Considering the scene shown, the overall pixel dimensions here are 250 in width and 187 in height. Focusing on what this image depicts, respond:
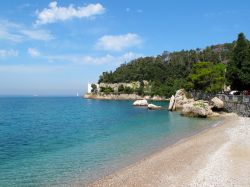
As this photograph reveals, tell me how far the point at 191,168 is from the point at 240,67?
56889 mm

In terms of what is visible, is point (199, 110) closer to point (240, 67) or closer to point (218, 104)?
point (218, 104)

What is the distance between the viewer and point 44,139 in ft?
130

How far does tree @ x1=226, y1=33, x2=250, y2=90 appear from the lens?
70.7 m

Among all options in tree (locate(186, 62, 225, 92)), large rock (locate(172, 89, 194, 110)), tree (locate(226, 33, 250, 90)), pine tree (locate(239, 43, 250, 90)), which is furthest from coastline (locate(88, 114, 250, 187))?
tree (locate(186, 62, 225, 92))

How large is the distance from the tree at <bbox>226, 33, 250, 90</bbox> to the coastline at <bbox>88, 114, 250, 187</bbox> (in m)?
41.9

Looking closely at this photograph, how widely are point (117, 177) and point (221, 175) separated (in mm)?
6597

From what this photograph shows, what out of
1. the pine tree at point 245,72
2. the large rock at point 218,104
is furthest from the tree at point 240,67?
the large rock at point 218,104

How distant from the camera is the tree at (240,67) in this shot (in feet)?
232

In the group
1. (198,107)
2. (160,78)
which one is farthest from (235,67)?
(160,78)

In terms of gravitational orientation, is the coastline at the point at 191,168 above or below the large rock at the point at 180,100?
below

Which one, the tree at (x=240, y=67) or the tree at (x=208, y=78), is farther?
the tree at (x=208, y=78)

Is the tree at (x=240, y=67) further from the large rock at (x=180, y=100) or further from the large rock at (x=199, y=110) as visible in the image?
the large rock at (x=180, y=100)

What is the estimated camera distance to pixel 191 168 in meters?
22.3

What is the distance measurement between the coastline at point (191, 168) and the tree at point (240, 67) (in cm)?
4193
